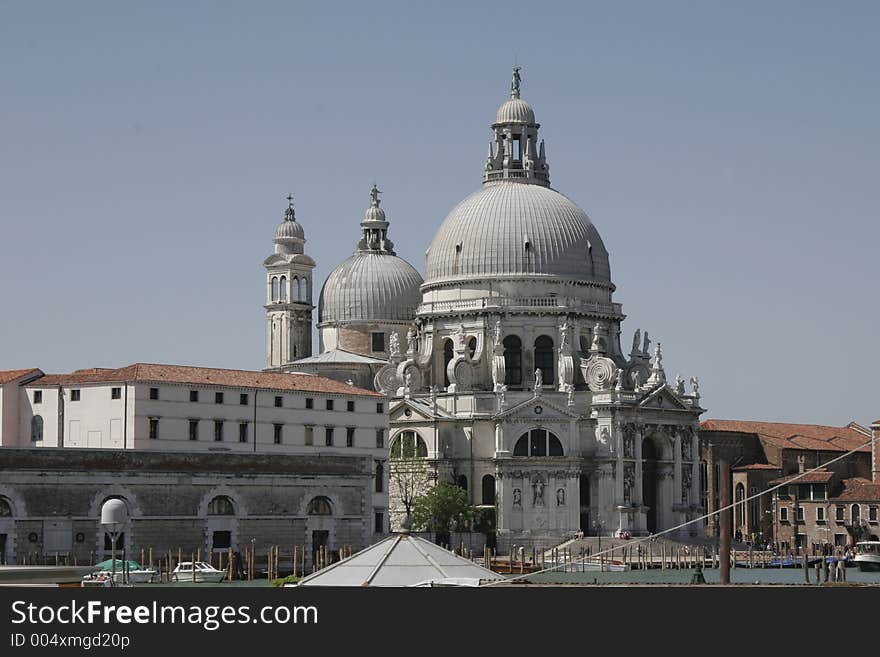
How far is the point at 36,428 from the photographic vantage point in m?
72.2

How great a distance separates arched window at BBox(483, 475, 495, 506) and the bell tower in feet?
45.9

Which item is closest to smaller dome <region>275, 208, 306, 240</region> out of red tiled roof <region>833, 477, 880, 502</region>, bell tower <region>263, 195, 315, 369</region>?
bell tower <region>263, 195, 315, 369</region>

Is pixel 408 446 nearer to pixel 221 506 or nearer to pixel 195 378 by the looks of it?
pixel 195 378

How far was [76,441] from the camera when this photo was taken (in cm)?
7131

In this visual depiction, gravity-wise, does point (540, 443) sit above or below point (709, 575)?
above

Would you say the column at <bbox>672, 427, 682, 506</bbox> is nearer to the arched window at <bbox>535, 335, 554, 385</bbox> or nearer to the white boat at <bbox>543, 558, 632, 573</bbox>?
the arched window at <bbox>535, 335, 554, 385</bbox>

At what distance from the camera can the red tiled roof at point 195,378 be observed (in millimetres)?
71625

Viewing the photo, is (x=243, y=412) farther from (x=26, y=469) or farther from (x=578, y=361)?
(x=578, y=361)

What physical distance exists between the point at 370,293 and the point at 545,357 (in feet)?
38.4

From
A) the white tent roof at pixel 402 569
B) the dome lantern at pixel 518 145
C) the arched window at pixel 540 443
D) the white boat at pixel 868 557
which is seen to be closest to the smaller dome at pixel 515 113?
the dome lantern at pixel 518 145

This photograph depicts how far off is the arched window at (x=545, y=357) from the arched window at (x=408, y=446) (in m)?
7.21

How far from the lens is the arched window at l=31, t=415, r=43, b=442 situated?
7200 centimetres

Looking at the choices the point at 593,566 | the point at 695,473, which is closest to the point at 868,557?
the point at 593,566
